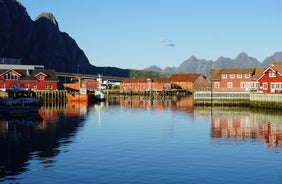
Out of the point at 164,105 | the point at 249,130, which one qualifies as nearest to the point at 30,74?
the point at 164,105

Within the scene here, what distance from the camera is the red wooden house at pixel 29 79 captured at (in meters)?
115

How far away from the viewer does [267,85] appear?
87.1m

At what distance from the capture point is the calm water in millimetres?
24359

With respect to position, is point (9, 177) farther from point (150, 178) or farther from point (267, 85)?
point (267, 85)

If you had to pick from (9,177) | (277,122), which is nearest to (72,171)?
(9,177)

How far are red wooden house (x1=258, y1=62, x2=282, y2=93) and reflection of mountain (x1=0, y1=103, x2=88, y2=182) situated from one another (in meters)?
48.7

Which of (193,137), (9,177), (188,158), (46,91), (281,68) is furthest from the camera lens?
(46,91)

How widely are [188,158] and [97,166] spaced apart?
6.93m

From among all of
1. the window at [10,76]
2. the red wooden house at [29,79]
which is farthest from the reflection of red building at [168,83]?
the window at [10,76]

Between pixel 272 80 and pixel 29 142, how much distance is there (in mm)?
62469

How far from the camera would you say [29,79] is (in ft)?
386

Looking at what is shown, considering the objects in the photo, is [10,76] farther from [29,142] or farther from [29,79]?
[29,142]

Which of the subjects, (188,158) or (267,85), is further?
(267,85)

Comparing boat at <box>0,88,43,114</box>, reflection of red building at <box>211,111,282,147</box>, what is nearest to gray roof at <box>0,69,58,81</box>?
boat at <box>0,88,43,114</box>
